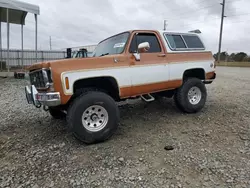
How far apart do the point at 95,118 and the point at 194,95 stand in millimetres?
2861

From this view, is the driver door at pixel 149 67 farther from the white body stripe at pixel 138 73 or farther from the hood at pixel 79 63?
the hood at pixel 79 63

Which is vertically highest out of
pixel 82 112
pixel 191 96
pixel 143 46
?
pixel 143 46

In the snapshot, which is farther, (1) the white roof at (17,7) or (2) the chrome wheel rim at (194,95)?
(1) the white roof at (17,7)

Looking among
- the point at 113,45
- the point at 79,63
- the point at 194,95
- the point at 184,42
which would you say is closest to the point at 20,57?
the point at 113,45

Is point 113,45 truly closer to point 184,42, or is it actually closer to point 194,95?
point 184,42

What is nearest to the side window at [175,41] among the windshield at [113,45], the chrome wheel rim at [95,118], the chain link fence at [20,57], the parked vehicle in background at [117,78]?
the parked vehicle in background at [117,78]

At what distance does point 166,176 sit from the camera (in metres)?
2.79

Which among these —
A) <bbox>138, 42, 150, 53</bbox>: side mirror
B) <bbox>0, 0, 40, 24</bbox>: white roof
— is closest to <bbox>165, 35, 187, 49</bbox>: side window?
<bbox>138, 42, 150, 53</bbox>: side mirror

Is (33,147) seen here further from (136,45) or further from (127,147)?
(136,45)

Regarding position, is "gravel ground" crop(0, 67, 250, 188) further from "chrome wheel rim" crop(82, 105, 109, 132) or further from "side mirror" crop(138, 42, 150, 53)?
"side mirror" crop(138, 42, 150, 53)

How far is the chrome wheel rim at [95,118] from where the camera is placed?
3.62 m

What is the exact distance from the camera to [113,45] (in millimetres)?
4539

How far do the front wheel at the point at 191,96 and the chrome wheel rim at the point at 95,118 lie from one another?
215cm

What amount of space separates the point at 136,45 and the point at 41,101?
2.11 m
